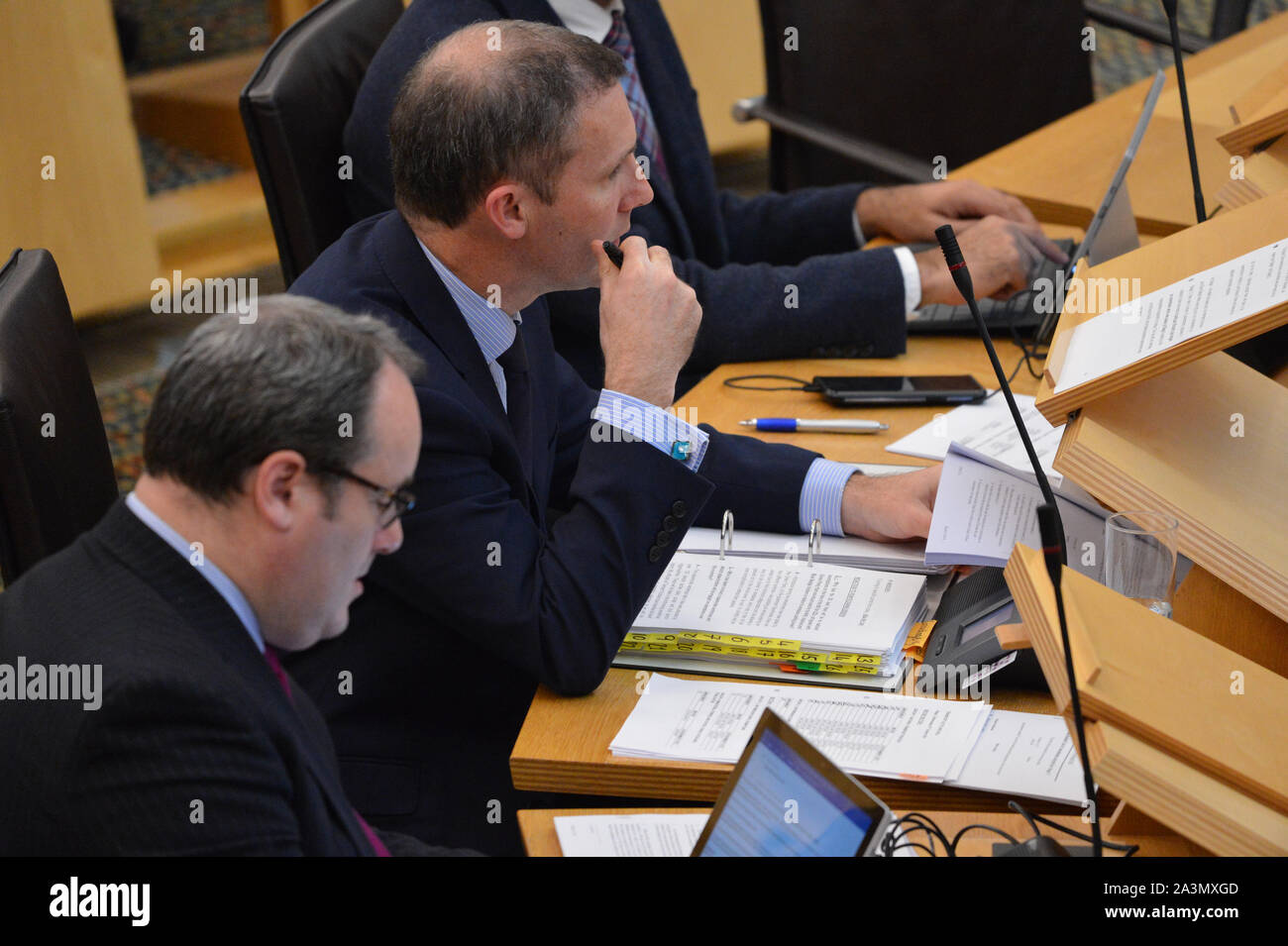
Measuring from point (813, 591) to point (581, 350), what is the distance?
772 millimetres

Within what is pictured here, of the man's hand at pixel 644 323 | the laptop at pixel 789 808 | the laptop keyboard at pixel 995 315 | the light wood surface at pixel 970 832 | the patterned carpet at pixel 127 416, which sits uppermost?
the man's hand at pixel 644 323

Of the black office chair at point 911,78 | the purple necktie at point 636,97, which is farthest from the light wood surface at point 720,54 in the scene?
the purple necktie at point 636,97

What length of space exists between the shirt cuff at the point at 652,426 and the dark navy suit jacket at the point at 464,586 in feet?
0.04

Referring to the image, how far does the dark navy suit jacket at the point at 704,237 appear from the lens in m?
1.83

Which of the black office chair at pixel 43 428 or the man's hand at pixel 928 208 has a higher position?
the black office chair at pixel 43 428

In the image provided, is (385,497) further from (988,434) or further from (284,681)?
(988,434)

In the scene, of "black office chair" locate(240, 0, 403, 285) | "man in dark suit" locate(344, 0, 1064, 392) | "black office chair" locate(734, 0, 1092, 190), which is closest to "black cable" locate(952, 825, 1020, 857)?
"man in dark suit" locate(344, 0, 1064, 392)

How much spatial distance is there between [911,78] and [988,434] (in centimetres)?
135

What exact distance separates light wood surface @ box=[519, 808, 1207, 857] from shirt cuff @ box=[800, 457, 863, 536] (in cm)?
48

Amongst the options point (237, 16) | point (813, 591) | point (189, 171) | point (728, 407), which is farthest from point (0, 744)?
point (237, 16)

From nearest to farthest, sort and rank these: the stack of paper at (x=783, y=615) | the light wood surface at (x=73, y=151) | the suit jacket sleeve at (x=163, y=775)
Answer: the suit jacket sleeve at (x=163, y=775) < the stack of paper at (x=783, y=615) < the light wood surface at (x=73, y=151)

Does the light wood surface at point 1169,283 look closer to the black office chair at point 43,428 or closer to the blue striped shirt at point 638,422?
the blue striped shirt at point 638,422

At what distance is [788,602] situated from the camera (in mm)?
1371

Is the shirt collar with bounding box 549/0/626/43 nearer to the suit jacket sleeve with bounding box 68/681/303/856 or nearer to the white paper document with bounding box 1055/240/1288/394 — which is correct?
the white paper document with bounding box 1055/240/1288/394
